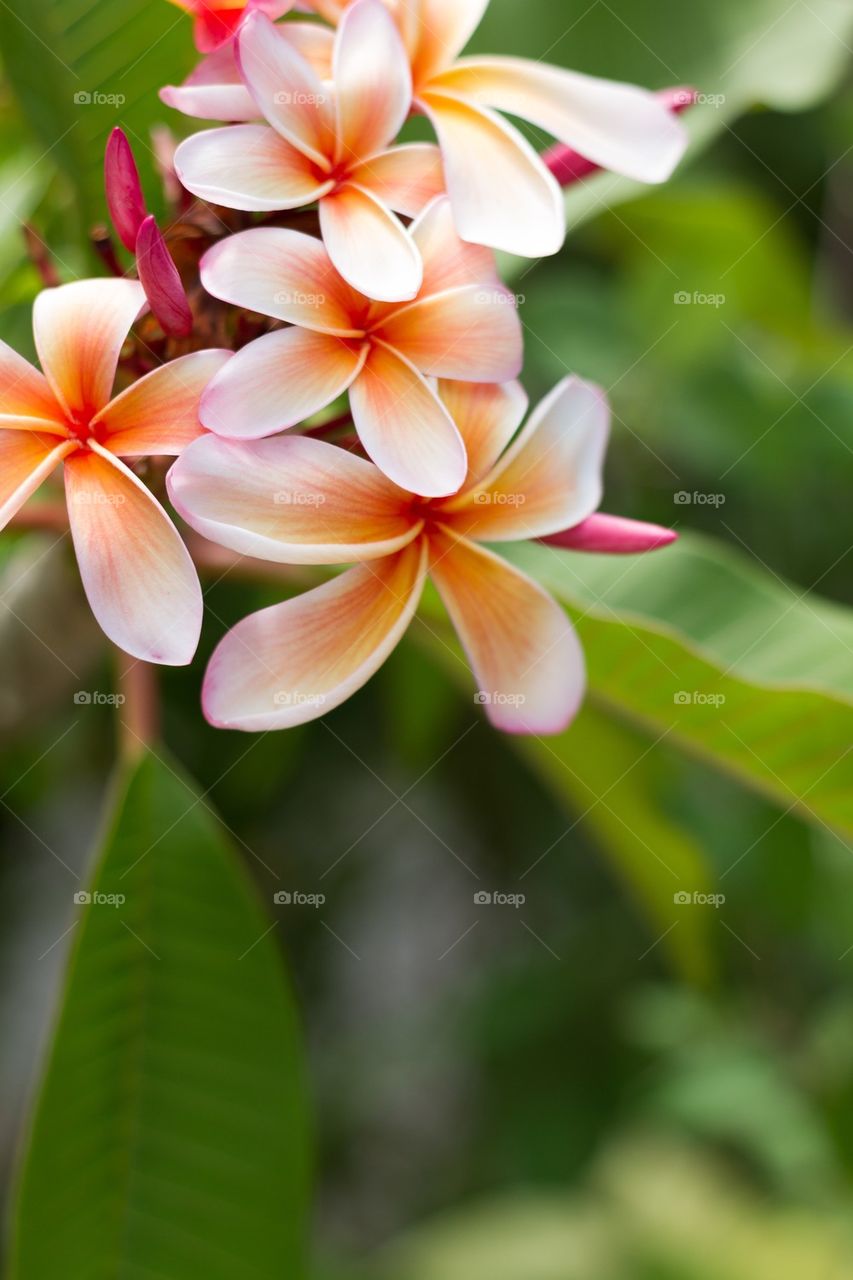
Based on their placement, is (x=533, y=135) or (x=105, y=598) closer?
(x=105, y=598)

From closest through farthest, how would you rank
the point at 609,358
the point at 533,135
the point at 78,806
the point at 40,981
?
Result: the point at 533,135, the point at 609,358, the point at 78,806, the point at 40,981

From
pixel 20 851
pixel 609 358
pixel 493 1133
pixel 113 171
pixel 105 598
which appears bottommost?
pixel 493 1133

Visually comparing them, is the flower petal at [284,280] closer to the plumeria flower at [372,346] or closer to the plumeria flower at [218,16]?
the plumeria flower at [372,346]

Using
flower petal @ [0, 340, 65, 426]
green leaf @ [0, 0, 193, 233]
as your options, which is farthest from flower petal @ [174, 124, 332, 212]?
green leaf @ [0, 0, 193, 233]

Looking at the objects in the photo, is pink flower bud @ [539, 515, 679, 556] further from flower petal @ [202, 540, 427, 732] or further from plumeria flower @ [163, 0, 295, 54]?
plumeria flower @ [163, 0, 295, 54]

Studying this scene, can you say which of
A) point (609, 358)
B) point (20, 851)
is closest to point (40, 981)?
point (20, 851)

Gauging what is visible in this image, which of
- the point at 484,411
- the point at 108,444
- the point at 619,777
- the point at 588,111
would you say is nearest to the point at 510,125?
the point at 588,111

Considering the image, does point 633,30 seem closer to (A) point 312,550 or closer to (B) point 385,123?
(B) point 385,123

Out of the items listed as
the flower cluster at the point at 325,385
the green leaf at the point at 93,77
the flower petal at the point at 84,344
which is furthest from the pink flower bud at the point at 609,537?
the green leaf at the point at 93,77
